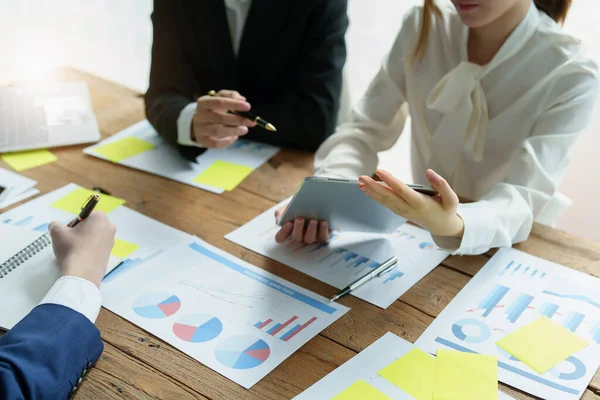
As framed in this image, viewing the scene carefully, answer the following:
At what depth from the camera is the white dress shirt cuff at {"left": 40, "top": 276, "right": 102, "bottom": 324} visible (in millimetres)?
869

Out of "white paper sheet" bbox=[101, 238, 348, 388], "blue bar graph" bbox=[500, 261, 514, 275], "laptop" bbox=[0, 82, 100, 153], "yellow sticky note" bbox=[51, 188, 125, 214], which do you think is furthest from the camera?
"laptop" bbox=[0, 82, 100, 153]

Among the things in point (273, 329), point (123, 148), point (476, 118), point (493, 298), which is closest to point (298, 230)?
point (273, 329)

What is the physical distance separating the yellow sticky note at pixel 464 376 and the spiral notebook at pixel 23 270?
557mm

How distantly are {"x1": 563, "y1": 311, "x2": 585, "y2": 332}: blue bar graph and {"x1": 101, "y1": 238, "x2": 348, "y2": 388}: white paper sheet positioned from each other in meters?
0.34

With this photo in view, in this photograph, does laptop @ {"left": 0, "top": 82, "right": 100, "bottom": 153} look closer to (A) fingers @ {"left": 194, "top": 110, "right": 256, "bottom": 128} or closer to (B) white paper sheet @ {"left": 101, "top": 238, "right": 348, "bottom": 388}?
(A) fingers @ {"left": 194, "top": 110, "right": 256, "bottom": 128}

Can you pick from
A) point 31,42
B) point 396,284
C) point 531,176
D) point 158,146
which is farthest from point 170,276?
point 31,42

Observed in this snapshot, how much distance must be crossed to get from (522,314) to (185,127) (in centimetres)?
83

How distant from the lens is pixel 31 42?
9.76 ft

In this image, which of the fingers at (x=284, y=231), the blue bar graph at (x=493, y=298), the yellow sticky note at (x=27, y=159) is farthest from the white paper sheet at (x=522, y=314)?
the yellow sticky note at (x=27, y=159)

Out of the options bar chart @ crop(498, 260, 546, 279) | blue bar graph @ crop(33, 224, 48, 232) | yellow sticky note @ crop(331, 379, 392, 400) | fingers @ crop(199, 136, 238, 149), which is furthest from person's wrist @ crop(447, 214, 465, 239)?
blue bar graph @ crop(33, 224, 48, 232)

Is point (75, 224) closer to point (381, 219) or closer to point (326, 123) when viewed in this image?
point (381, 219)

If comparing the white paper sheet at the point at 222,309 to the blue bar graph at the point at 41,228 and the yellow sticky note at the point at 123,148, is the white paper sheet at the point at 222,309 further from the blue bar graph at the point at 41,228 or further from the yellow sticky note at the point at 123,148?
the yellow sticky note at the point at 123,148

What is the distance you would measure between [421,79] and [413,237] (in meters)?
0.39

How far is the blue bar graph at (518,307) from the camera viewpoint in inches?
36.6
